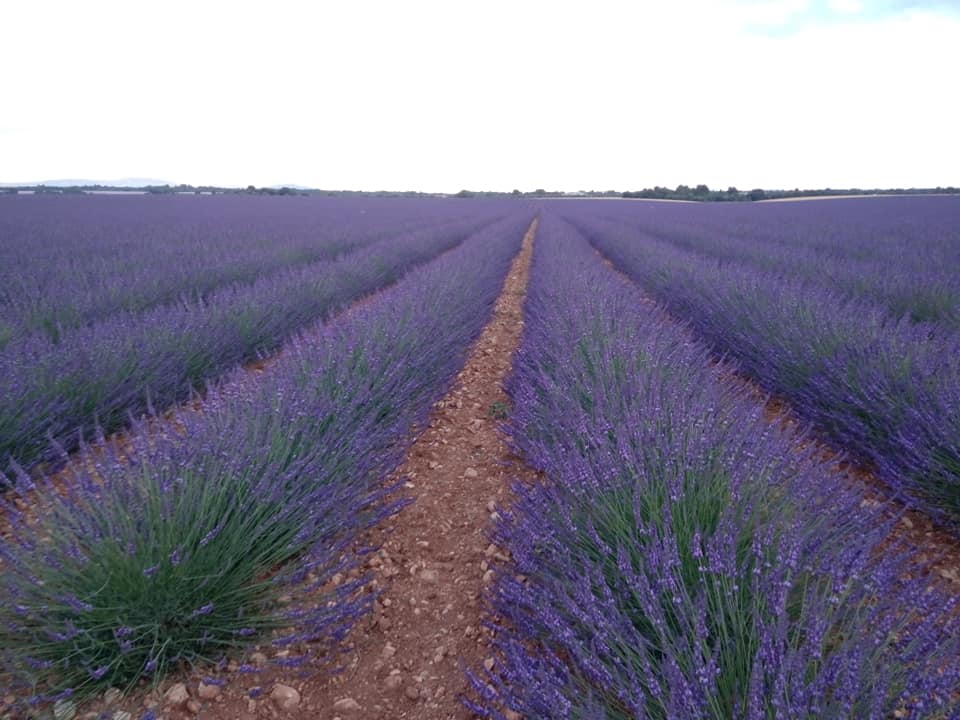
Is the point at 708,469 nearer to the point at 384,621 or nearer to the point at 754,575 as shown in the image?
the point at 754,575

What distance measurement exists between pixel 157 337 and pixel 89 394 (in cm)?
75

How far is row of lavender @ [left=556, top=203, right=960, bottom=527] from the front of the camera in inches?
94.8

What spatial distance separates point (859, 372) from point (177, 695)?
136 inches

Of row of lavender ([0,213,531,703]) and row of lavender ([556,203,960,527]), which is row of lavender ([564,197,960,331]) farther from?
row of lavender ([0,213,531,703])

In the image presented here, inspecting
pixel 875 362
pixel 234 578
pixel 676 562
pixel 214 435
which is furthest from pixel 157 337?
pixel 875 362

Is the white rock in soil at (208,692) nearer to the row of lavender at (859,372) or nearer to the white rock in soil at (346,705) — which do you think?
the white rock in soil at (346,705)

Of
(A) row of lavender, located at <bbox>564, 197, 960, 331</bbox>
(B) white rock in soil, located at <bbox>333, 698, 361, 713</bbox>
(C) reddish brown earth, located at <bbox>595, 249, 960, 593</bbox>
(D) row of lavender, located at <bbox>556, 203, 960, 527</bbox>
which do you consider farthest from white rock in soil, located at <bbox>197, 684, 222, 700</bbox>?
(A) row of lavender, located at <bbox>564, 197, 960, 331</bbox>

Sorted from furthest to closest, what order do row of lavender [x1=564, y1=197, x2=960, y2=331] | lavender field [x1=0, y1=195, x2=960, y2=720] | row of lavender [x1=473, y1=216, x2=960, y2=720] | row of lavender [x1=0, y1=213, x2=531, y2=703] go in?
row of lavender [x1=564, y1=197, x2=960, y2=331]
row of lavender [x1=0, y1=213, x2=531, y2=703]
lavender field [x1=0, y1=195, x2=960, y2=720]
row of lavender [x1=473, y1=216, x2=960, y2=720]

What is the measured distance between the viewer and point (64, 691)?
140 centimetres

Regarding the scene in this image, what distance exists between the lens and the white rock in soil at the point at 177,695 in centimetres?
149

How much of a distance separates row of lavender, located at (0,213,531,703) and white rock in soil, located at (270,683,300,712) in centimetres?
10

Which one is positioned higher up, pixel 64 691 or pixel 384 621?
pixel 64 691

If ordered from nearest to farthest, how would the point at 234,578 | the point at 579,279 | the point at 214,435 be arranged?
the point at 234,578 → the point at 214,435 → the point at 579,279

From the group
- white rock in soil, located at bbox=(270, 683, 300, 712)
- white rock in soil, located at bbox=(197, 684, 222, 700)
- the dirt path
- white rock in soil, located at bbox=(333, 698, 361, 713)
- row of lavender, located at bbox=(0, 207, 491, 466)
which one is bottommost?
the dirt path
